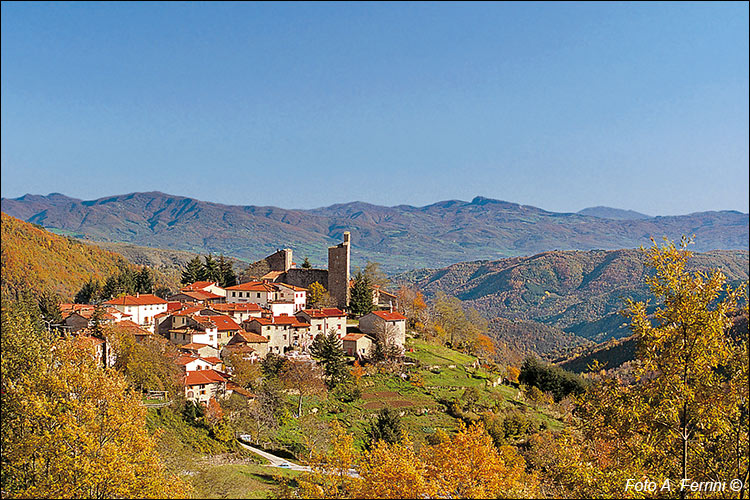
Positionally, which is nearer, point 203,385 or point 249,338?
point 203,385

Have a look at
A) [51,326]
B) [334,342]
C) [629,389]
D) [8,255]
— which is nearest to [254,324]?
[334,342]

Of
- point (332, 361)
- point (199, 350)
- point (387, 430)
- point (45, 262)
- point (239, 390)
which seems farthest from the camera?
point (45, 262)

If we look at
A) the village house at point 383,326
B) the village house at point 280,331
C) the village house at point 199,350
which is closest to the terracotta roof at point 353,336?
the village house at point 383,326

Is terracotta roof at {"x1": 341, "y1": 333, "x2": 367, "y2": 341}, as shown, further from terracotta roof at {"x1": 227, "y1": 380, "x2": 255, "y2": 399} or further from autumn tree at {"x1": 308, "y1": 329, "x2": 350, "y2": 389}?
terracotta roof at {"x1": 227, "y1": 380, "x2": 255, "y2": 399}

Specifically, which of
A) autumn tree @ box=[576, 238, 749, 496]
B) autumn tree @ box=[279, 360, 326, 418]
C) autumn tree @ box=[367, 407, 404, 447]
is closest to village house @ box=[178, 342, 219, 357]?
autumn tree @ box=[279, 360, 326, 418]

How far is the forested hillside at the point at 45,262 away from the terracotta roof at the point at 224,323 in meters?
80.7

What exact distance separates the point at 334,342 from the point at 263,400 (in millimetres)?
8518

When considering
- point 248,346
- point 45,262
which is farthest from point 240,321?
point 45,262

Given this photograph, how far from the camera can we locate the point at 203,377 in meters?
37.3

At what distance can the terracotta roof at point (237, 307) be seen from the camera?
4941cm

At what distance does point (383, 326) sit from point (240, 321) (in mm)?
12486

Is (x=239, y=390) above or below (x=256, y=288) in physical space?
below

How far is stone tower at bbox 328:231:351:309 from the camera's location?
57.5 m

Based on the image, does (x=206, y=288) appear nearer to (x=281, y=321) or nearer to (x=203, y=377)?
(x=281, y=321)
